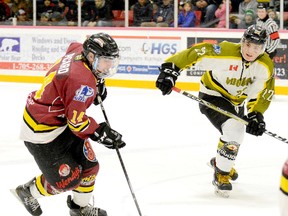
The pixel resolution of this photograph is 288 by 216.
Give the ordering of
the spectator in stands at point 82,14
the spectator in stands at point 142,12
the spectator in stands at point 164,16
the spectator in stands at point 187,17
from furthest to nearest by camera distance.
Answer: the spectator in stands at point 82,14 < the spectator in stands at point 142,12 < the spectator in stands at point 164,16 < the spectator in stands at point 187,17

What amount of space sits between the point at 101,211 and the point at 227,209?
0.74 meters

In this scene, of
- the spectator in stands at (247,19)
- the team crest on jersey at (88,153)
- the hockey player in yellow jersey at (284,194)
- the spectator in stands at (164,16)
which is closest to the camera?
the hockey player in yellow jersey at (284,194)

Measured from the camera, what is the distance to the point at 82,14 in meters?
9.71

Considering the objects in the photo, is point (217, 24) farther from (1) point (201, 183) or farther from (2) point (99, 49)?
(2) point (99, 49)

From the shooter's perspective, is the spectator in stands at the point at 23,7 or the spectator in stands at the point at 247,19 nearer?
the spectator in stands at the point at 247,19

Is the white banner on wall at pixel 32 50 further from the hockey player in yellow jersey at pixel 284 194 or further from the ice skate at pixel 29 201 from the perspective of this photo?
the hockey player in yellow jersey at pixel 284 194

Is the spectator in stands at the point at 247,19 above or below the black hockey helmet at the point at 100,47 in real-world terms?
below

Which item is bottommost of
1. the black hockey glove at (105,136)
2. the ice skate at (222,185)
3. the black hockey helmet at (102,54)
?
the ice skate at (222,185)

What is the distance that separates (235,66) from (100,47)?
118 cm

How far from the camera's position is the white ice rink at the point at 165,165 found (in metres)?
3.92

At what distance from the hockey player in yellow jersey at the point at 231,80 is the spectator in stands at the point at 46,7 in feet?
19.6

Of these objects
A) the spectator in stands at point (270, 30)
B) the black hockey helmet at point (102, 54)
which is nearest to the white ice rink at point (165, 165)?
the spectator in stands at point (270, 30)

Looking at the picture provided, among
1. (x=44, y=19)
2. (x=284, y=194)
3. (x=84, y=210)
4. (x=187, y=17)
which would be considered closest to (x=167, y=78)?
(x=84, y=210)

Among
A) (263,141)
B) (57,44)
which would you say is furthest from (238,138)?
(57,44)
